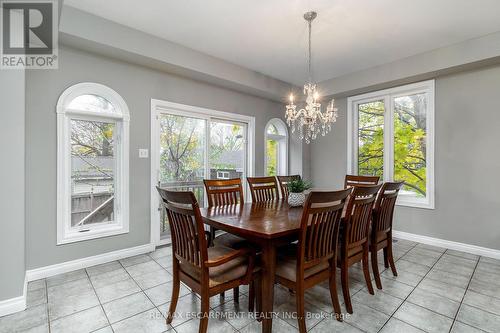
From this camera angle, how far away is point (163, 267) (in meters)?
2.85

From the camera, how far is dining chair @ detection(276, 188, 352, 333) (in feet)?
5.33

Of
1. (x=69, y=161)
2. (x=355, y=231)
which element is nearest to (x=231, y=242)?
(x=355, y=231)

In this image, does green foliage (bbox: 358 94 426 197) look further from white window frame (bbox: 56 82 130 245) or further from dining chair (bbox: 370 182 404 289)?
white window frame (bbox: 56 82 130 245)

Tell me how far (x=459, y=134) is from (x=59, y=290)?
17.2 ft

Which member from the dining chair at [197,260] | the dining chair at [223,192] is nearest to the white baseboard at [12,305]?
the dining chair at [197,260]

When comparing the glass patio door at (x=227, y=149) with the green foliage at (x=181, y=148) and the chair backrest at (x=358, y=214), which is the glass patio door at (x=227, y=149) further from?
the chair backrest at (x=358, y=214)

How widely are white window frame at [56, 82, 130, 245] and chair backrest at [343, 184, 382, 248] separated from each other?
8.84ft

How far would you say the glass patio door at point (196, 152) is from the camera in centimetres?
357

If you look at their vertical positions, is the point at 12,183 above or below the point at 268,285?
above

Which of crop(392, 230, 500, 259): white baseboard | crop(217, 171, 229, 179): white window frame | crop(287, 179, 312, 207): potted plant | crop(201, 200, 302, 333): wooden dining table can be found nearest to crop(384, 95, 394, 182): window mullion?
crop(392, 230, 500, 259): white baseboard

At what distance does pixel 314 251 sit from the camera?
1.72m

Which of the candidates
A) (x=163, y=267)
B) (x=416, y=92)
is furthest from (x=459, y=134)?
(x=163, y=267)

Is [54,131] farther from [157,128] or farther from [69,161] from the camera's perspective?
[157,128]

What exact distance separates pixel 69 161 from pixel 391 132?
15.6 ft
